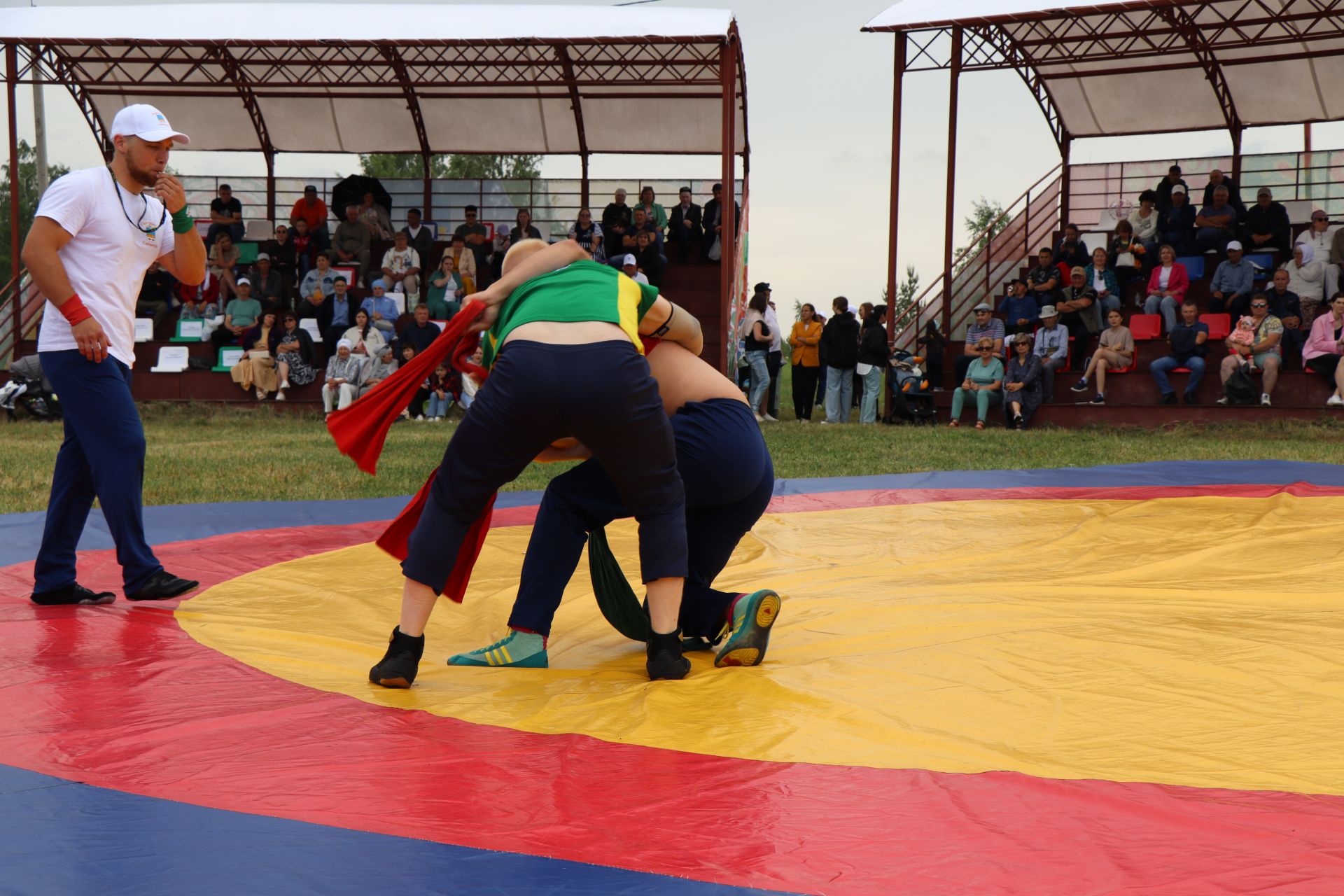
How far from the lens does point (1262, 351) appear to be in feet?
39.4

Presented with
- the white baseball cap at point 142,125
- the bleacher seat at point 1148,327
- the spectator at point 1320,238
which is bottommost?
the bleacher seat at point 1148,327

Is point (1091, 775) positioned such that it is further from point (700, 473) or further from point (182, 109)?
point (182, 109)

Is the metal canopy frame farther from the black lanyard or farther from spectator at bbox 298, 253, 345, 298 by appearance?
the black lanyard

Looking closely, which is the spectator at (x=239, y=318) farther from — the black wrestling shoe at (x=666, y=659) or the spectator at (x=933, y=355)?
the black wrestling shoe at (x=666, y=659)

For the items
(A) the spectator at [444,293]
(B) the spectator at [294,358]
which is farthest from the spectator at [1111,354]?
(B) the spectator at [294,358]

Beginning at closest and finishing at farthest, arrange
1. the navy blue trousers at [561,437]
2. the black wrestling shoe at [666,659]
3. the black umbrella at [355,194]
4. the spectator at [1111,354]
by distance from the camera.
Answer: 1. the navy blue trousers at [561,437]
2. the black wrestling shoe at [666,659]
3. the spectator at [1111,354]
4. the black umbrella at [355,194]

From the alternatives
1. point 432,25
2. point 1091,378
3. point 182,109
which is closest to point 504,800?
point 1091,378

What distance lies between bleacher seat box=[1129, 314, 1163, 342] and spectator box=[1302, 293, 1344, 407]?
5.01 feet

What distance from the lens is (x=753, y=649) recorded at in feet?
9.97

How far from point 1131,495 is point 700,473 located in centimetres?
361

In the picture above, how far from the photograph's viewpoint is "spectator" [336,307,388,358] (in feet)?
45.5

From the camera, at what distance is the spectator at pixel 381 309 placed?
1427 cm

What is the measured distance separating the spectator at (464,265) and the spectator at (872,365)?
4.87 meters

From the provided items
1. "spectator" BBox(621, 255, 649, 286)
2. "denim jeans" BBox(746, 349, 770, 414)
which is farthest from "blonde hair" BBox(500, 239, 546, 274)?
"denim jeans" BBox(746, 349, 770, 414)
